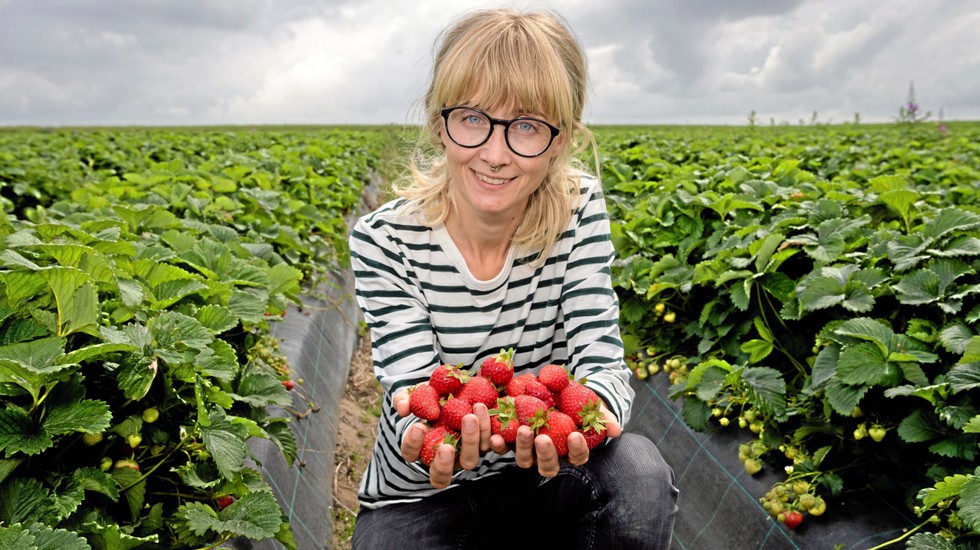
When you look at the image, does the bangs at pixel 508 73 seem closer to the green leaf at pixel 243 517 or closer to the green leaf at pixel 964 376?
the green leaf at pixel 243 517

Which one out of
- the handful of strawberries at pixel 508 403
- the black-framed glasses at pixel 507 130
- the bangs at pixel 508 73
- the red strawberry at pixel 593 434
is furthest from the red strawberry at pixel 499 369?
the bangs at pixel 508 73

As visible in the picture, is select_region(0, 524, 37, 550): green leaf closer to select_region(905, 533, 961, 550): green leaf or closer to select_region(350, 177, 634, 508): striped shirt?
select_region(350, 177, 634, 508): striped shirt

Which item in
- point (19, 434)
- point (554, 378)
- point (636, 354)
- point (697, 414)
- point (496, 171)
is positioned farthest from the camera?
point (636, 354)

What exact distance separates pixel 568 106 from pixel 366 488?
1395 millimetres

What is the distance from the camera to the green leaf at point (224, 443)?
1.77 m

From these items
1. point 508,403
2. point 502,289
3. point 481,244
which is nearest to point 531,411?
point 508,403

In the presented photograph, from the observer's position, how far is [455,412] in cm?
177

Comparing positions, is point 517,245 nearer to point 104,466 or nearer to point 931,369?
point 104,466

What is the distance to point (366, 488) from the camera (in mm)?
2342

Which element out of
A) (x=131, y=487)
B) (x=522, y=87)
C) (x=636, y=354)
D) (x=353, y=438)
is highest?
(x=522, y=87)

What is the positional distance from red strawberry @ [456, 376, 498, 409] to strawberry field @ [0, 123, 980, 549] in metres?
0.58

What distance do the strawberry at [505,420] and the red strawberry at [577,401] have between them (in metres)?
0.16

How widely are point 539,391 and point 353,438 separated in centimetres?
263

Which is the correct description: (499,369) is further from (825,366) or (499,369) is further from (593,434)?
(825,366)
